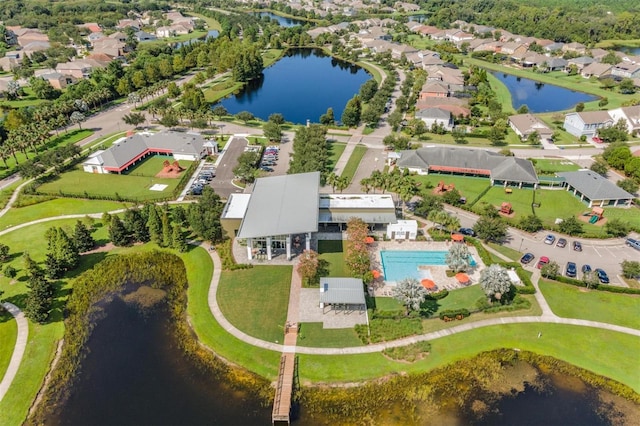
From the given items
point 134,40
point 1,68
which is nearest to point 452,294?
point 1,68

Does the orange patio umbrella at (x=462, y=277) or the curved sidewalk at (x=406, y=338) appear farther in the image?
the orange patio umbrella at (x=462, y=277)

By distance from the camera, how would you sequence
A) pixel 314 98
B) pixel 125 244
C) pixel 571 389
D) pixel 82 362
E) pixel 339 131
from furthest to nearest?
pixel 314 98 < pixel 339 131 < pixel 125 244 < pixel 82 362 < pixel 571 389

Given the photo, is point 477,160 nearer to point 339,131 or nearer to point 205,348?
point 339,131

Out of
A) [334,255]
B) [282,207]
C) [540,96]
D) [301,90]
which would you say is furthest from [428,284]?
[540,96]

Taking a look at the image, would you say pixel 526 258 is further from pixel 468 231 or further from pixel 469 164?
pixel 469 164

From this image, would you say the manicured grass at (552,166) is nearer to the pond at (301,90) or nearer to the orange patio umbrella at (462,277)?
the orange patio umbrella at (462,277)

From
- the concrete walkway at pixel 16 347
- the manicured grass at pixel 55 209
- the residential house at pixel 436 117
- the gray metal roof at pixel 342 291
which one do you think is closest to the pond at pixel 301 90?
the residential house at pixel 436 117
